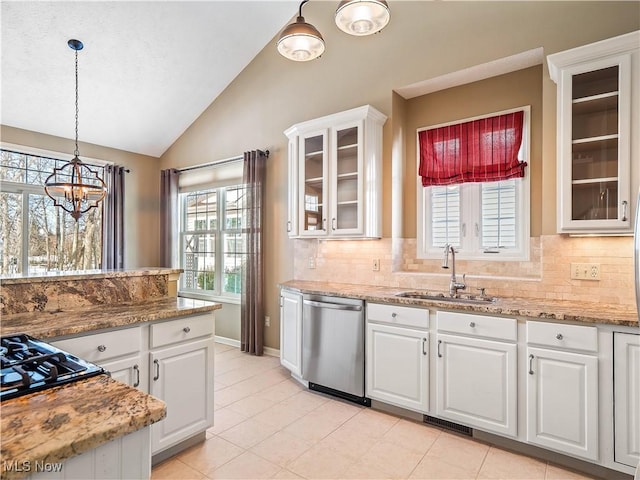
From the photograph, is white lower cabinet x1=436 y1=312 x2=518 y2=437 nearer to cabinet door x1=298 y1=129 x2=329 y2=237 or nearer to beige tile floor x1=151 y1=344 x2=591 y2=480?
beige tile floor x1=151 y1=344 x2=591 y2=480

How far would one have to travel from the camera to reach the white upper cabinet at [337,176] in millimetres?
3398

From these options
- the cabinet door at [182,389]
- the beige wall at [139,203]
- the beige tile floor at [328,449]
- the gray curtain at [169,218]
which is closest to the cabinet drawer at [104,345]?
the cabinet door at [182,389]

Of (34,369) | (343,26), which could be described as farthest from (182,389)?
(343,26)

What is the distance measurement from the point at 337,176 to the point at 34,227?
3989mm

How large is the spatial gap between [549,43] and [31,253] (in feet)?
19.4

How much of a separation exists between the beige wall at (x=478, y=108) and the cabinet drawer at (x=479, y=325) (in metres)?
1.08

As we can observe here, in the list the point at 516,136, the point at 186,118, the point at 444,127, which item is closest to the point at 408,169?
the point at 444,127

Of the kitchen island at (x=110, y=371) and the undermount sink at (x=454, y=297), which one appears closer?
Answer: the kitchen island at (x=110, y=371)

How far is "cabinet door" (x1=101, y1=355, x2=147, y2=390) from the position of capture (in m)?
1.95

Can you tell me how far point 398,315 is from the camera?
2.79 meters

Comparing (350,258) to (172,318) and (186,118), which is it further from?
(186,118)

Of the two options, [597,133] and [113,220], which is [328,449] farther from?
[113,220]

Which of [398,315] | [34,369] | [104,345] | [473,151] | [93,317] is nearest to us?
[34,369]

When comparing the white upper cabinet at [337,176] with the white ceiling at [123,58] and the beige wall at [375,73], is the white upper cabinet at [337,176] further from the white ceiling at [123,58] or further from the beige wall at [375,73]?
the white ceiling at [123,58]
